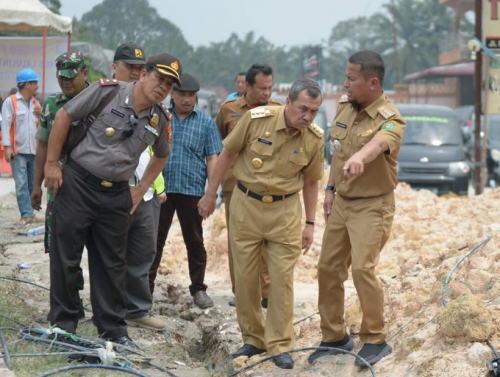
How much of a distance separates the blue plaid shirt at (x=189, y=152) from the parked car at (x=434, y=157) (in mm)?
10324

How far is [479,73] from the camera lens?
17828mm

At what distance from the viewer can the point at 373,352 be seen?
21.3 ft

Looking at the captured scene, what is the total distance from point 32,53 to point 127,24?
19752mm

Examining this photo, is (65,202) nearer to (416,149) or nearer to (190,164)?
(190,164)

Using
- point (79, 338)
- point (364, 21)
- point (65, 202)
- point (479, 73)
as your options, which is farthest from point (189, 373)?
point (364, 21)

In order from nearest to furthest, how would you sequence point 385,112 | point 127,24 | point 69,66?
point 385,112 < point 69,66 < point 127,24

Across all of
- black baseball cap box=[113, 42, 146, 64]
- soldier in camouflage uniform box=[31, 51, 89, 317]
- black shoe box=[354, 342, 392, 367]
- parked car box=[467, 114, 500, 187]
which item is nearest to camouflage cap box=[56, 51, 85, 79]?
soldier in camouflage uniform box=[31, 51, 89, 317]

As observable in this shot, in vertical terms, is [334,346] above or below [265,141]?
below

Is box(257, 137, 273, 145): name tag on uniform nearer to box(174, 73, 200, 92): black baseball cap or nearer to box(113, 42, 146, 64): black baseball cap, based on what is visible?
box(113, 42, 146, 64): black baseball cap

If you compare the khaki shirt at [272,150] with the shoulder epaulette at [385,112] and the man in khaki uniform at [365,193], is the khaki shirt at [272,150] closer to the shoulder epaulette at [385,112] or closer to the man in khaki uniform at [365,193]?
the man in khaki uniform at [365,193]

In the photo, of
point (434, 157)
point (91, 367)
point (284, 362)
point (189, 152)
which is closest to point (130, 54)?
point (189, 152)

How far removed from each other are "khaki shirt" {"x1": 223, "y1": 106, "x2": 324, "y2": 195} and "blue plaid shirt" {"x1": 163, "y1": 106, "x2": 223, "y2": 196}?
1.70m

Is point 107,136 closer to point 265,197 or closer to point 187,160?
point 265,197

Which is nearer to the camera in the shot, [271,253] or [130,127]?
[130,127]
